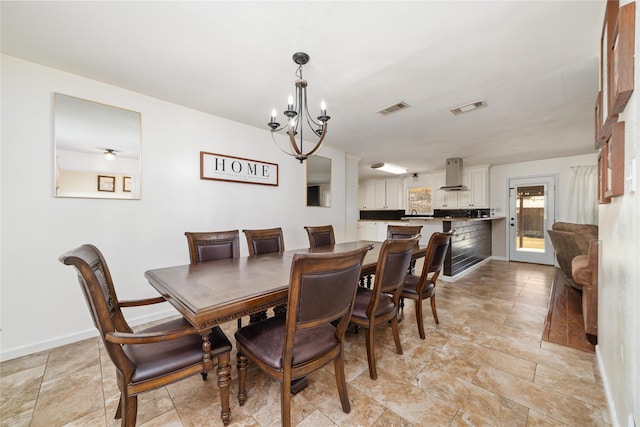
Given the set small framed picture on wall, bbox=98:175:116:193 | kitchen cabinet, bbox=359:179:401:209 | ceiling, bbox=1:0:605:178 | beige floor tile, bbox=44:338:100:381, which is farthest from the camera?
kitchen cabinet, bbox=359:179:401:209

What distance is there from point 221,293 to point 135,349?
52 cm

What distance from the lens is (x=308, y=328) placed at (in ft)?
3.83

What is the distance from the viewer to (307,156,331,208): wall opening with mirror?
4.31 m

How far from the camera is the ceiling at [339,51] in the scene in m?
1.53

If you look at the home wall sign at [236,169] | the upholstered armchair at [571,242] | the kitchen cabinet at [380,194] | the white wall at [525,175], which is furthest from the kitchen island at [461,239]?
the home wall sign at [236,169]

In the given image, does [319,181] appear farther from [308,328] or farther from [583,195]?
[583,195]

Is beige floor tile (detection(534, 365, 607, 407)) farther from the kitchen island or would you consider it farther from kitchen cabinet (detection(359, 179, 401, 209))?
kitchen cabinet (detection(359, 179, 401, 209))

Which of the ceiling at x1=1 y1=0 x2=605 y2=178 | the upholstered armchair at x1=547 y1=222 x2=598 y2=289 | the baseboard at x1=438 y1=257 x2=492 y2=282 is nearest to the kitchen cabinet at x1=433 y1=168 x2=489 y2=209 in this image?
the baseboard at x1=438 y1=257 x2=492 y2=282

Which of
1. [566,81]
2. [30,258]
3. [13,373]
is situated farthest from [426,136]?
[13,373]

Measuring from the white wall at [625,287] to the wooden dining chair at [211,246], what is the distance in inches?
91.1

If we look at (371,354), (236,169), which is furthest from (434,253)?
(236,169)

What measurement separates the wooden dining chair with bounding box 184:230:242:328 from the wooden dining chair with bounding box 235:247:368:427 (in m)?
0.93

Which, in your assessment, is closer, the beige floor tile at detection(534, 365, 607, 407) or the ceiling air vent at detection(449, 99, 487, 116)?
the beige floor tile at detection(534, 365, 607, 407)

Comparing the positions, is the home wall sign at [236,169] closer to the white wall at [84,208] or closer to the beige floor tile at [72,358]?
the white wall at [84,208]
